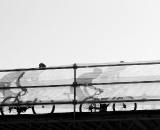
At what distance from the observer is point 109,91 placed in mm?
11328

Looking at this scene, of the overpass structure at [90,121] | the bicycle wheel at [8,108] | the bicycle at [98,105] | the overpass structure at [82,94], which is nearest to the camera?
the overpass structure at [90,121]

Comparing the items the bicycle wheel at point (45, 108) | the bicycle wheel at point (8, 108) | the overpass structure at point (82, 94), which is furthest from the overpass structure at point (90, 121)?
the bicycle wheel at point (8, 108)

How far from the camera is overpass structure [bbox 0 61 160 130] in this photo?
10797mm

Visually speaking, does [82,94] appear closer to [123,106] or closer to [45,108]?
[45,108]

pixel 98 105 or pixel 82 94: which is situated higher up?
pixel 82 94

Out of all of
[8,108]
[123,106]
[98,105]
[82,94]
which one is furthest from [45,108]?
[123,106]

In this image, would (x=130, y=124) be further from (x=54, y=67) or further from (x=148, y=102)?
(x=54, y=67)

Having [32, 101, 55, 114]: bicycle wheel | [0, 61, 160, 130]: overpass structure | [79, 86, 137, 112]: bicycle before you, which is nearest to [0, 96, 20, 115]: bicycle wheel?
[0, 61, 160, 130]: overpass structure

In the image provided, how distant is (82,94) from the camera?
1144 centimetres

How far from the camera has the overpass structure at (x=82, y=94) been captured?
10.8 m

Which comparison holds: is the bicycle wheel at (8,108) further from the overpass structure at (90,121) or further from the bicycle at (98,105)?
the bicycle at (98,105)

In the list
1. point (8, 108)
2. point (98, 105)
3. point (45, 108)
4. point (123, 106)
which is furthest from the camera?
point (8, 108)

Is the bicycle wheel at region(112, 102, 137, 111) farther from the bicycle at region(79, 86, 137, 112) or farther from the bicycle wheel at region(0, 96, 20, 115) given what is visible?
the bicycle wheel at region(0, 96, 20, 115)

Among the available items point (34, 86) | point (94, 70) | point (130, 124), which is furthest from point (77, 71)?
point (130, 124)
